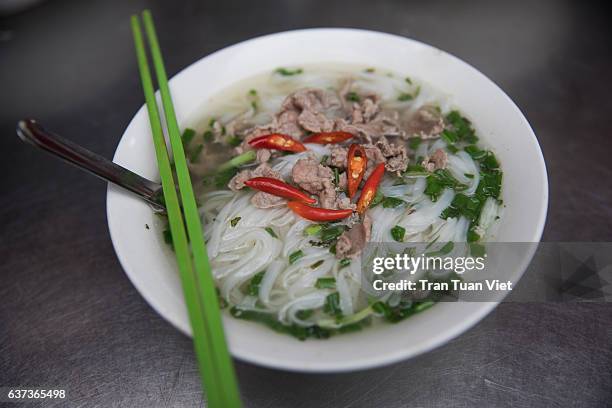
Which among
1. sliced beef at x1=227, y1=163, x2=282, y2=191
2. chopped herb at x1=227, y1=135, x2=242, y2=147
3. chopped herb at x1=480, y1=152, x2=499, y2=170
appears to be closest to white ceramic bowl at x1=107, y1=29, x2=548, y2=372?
chopped herb at x1=480, y1=152, x2=499, y2=170

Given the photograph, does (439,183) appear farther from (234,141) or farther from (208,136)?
(208,136)

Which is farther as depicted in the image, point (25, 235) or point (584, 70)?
point (584, 70)

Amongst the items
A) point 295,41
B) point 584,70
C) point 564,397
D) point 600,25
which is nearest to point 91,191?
point 295,41

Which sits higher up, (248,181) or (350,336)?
(248,181)

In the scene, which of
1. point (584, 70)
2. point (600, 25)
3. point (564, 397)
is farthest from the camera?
point (600, 25)

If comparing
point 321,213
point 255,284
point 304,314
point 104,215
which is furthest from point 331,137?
point 104,215

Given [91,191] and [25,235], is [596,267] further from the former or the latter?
[25,235]

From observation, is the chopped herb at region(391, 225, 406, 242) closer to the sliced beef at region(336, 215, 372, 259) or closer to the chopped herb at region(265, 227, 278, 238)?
the sliced beef at region(336, 215, 372, 259)

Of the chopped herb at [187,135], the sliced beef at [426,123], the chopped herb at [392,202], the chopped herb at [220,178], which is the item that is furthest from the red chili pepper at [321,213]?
the chopped herb at [187,135]
